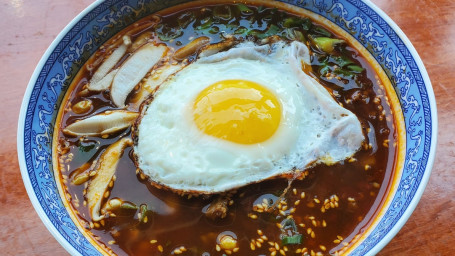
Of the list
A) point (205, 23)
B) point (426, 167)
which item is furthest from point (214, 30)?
point (426, 167)

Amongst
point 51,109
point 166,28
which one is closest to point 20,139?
point 51,109

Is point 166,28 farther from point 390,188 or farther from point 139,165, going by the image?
point 390,188

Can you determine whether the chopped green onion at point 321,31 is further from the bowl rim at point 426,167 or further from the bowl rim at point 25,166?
the bowl rim at point 25,166

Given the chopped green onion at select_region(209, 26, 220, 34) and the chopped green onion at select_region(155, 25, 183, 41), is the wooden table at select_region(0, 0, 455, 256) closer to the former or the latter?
the chopped green onion at select_region(155, 25, 183, 41)

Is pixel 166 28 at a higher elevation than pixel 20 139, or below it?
higher

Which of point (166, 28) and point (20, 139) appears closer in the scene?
point (20, 139)

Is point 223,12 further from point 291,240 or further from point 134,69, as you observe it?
point 291,240
